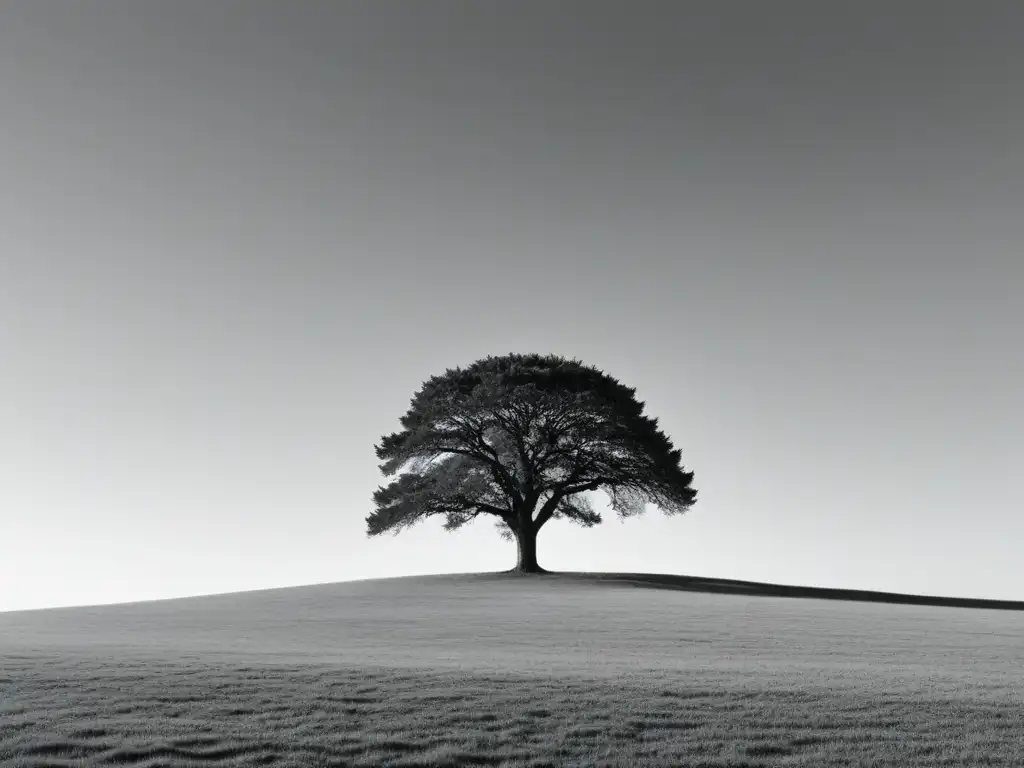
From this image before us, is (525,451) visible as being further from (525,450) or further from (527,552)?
(527,552)

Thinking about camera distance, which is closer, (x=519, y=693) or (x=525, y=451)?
(x=519, y=693)

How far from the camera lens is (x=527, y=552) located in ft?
164

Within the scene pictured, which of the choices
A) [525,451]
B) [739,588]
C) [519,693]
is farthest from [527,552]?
[519,693]

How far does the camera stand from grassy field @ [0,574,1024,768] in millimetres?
11102

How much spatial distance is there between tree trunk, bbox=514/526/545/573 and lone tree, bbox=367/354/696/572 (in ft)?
0.19

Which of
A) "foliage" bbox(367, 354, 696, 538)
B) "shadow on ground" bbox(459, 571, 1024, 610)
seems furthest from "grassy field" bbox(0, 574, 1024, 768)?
"foliage" bbox(367, 354, 696, 538)

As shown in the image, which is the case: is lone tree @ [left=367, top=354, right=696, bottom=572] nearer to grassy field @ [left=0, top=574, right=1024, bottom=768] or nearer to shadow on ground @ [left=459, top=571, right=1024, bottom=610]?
shadow on ground @ [left=459, top=571, right=1024, bottom=610]

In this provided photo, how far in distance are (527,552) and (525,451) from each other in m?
5.84

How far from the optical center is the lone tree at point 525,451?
161 feet

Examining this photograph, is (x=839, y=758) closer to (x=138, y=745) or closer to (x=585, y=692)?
(x=585, y=692)

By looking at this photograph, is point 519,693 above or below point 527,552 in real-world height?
below

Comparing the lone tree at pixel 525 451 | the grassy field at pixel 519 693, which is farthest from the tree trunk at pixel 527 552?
the grassy field at pixel 519 693

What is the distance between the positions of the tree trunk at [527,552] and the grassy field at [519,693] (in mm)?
19232

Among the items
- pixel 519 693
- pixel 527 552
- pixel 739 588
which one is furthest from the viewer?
pixel 527 552
